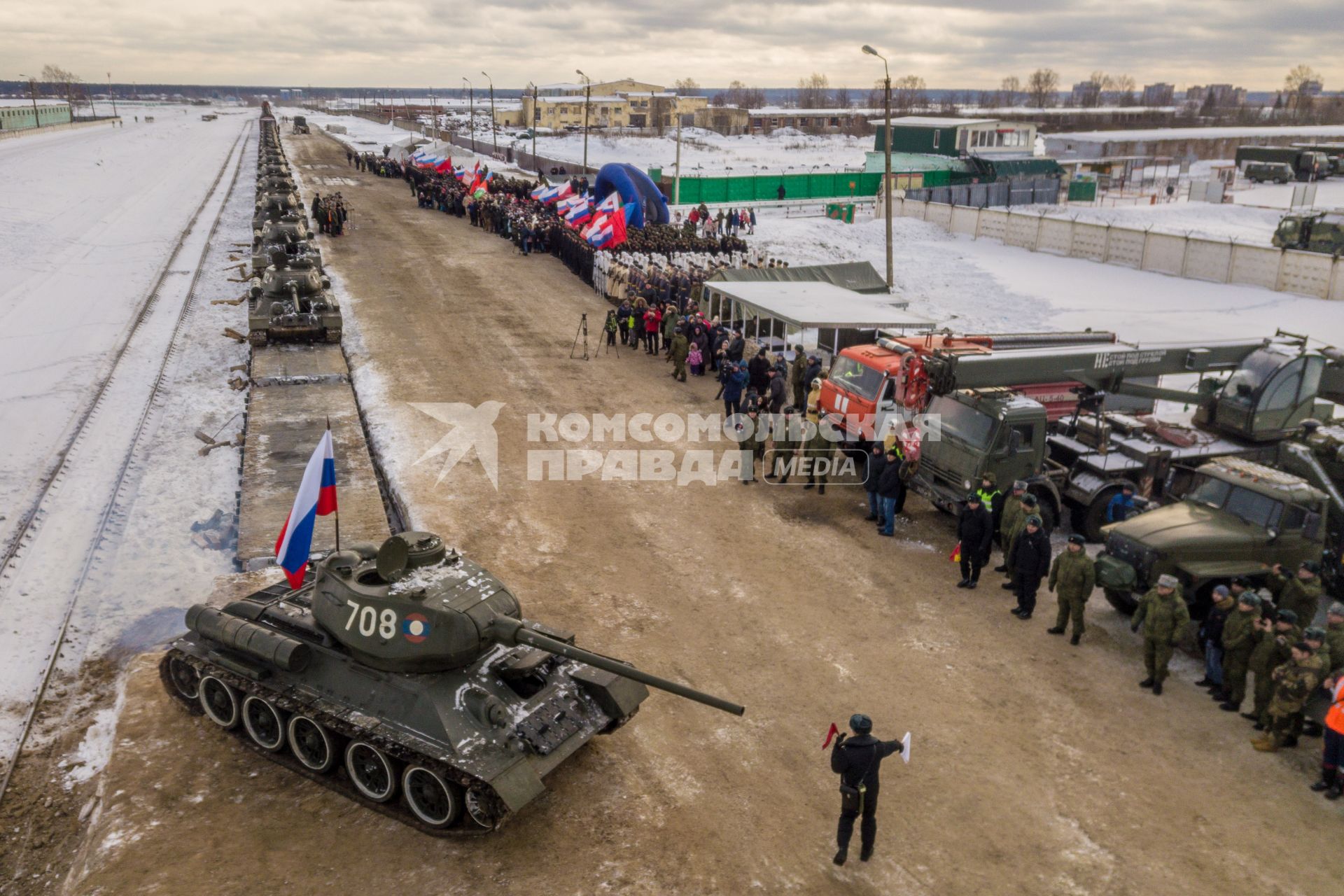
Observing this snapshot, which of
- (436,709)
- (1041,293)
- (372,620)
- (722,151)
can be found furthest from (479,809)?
(722,151)

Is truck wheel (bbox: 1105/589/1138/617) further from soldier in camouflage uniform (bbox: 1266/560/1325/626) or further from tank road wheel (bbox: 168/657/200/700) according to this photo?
tank road wheel (bbox: 168/657/200/700)

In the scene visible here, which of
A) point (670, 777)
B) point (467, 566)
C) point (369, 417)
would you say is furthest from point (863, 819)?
point (369, 417)

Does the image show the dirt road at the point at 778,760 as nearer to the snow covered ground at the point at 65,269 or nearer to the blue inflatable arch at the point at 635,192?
the snow covered ground at the point at 65,269

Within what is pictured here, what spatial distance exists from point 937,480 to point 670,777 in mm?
7640

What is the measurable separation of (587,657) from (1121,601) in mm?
7991

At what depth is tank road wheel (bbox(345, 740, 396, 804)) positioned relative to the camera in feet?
28.8

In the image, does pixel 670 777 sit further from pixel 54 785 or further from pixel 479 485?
pixel 479 485


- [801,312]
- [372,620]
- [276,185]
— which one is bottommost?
[372,620]

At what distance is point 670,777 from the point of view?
368 inches

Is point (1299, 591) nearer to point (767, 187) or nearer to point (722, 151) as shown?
point (767, 187)

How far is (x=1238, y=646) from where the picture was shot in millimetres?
10320

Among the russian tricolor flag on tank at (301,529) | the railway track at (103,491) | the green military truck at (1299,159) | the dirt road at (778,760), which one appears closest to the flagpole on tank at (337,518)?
the russian tricolor flag on tank at (301,529)

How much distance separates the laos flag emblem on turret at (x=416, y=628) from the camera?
8.71m

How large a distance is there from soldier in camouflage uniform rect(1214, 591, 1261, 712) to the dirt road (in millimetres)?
334
